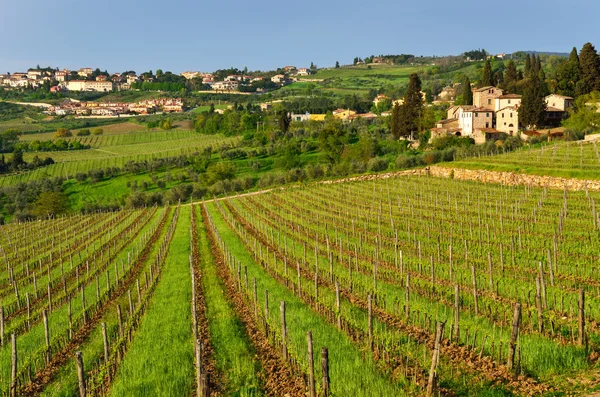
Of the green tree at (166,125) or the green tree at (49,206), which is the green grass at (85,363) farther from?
the green tree at (166,125)

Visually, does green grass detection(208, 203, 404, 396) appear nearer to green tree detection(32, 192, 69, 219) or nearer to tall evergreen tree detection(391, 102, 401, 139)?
green tree detection(32, 192, 69, 219)

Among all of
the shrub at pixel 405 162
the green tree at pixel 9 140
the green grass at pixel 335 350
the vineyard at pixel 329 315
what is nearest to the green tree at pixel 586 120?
the shrub at pixel 405 162

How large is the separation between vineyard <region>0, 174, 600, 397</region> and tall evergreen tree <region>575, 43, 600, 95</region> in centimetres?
5599

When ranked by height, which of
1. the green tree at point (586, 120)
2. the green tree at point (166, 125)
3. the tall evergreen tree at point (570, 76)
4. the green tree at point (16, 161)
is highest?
the tall evergreen tree at point (570, 76)

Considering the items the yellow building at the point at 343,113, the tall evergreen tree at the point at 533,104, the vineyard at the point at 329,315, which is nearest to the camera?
the vineyard at the point at 329,315

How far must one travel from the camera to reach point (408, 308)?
14930 millimetres

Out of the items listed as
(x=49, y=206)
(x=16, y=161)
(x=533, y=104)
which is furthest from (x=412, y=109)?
(x=16, y=161)

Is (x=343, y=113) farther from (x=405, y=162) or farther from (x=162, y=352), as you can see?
(x=162, y=352)

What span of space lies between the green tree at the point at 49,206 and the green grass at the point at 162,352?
6033 cm

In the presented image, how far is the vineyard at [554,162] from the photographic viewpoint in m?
43.5

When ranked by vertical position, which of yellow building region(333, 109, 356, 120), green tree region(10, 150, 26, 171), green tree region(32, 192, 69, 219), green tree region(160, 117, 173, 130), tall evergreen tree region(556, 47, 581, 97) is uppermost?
tall evergreen tree region(556, 47, 581, 97)

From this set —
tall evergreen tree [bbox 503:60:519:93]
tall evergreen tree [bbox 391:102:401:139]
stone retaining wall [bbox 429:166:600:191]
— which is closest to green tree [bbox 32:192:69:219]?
stone retaining wall [bbox 429:166:600:191]

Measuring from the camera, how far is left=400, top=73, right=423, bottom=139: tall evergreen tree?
89312mm

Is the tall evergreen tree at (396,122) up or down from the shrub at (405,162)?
up
